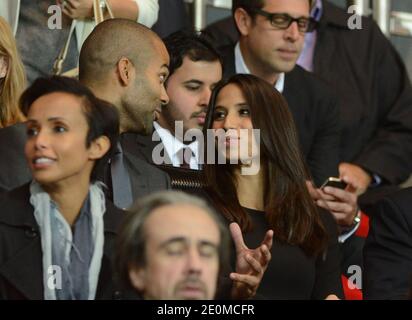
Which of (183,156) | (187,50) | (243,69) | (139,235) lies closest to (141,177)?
(183,156)

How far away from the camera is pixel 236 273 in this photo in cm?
536

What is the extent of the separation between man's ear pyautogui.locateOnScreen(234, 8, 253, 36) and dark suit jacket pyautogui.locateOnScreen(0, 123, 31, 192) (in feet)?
6.21

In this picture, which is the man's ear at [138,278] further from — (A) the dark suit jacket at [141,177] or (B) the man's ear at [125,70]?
(B) the man's ear at [125,70]

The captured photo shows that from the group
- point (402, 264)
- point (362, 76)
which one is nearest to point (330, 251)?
point (402, 264)

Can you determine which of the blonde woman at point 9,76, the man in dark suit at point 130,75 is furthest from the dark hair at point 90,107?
the blonde woman at point 9,76

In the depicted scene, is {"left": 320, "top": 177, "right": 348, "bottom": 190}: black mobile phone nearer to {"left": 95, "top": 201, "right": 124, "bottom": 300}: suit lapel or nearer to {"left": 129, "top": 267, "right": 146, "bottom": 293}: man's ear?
{"left": 95, "top": 201, "right": 124, "bottom": 300}: suit lapel

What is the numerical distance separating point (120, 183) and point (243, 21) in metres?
1.69

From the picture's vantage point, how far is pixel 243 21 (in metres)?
7.11

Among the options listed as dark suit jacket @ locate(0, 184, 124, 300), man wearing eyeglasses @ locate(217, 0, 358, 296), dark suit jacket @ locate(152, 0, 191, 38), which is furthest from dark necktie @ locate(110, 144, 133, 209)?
dark suit jacket @ locate(152, 0, 191, 38)

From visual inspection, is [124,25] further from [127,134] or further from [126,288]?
[126,288]

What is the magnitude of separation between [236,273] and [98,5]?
1396 mm

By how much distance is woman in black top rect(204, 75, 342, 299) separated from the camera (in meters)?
5.82

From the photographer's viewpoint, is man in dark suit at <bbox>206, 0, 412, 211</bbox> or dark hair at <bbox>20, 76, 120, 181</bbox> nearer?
dark hair at <bbox>20, 76, 120, 181</bbox>

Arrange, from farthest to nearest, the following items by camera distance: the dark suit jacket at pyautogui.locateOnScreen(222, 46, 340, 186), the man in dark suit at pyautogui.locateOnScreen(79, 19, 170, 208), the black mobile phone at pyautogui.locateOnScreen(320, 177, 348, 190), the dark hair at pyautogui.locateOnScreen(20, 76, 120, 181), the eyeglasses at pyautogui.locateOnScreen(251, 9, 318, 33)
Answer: the dark suit jacket at pyautogui.locateOnScreen(222, 46, 340, 186) < the eyeglasses at pyautogui.locateOnScreen(251, 9, 318, 33) < the black mobile phone at pyautogui.locateOnScreen(320, 177, 348, 190) < the man in dark suit at pyautogui.locateOnScreen(79, 19, 170, 208) < the dark hair at pyautogui.locateOnScreen(20, 76, 120, 181)
